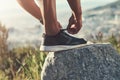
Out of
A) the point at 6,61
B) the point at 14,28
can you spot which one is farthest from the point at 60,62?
the point at 14,28

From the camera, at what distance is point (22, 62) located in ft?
29.2

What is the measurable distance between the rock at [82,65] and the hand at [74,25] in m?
0.19

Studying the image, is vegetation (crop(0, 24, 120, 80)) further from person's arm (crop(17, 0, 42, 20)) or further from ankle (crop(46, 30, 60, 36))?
ankle (crop(46, 30, 60, 36))

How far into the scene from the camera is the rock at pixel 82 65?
17.5ft

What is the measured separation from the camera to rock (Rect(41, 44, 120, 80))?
17.5ft

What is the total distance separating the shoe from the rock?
6 centimetres

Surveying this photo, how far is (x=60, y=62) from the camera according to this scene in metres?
5.38

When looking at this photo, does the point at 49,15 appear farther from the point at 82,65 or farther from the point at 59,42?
the point at 82,65

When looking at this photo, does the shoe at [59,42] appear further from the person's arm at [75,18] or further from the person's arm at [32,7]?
the person's arm at [32,7]

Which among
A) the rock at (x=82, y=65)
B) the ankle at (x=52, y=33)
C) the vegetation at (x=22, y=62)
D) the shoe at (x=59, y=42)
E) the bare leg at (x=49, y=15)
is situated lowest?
the vegetation at (x=22, y=62)

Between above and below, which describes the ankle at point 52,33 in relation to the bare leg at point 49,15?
below

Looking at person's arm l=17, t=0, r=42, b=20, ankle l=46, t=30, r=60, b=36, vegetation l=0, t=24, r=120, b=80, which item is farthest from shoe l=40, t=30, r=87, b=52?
vegetation l=0, t=24, r=120, b=80

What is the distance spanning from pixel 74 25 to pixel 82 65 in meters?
0.42


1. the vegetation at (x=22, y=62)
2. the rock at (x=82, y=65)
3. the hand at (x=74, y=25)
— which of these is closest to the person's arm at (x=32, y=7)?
the hand at (x=74, y=25)
